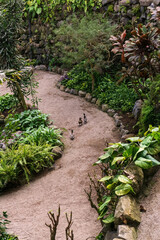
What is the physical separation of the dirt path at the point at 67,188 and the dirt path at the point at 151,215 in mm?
971

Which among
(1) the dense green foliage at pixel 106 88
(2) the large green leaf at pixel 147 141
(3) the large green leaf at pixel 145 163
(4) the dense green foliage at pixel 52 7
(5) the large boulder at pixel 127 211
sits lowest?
(1) the dense green foliage at pixel 106 88

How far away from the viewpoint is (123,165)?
4383mm

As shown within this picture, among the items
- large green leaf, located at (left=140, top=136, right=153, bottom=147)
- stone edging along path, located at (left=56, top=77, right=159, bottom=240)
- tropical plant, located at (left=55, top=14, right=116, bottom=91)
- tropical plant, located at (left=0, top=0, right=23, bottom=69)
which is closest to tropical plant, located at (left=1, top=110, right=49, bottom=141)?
tropical plant, located at (left=0, top=0, right=23, bottom=69)

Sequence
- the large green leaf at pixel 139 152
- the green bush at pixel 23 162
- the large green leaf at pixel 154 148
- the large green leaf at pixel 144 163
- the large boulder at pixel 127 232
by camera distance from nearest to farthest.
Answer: the large boulder at pixel 127 232
the large green leaf at pixel 144 163
the large green leaf at pixel 139 152
the large green leaf at pixel 154 148
the green bush at pixel 23 162

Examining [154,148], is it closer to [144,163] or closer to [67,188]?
[144,163]

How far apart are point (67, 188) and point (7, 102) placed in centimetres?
509

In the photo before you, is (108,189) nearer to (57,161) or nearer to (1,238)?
(1,238)

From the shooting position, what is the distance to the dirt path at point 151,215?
3.39 meters

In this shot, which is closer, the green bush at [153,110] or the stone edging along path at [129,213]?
the stone edging along path at [129,213]

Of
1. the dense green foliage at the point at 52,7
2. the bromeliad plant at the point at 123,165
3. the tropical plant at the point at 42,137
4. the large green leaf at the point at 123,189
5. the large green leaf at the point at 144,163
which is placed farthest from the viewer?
the dense green foliage at the point at 52,7

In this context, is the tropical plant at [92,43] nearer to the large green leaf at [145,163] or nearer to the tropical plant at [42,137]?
the tropical plant at [42,137]

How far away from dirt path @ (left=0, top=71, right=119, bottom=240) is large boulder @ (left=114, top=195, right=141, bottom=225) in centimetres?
91

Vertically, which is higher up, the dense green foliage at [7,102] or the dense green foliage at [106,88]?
the dense green foliage at [106,88]

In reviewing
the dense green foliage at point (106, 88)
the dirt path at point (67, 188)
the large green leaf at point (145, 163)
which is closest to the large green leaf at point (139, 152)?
the large green leaf at point (145, 163)
